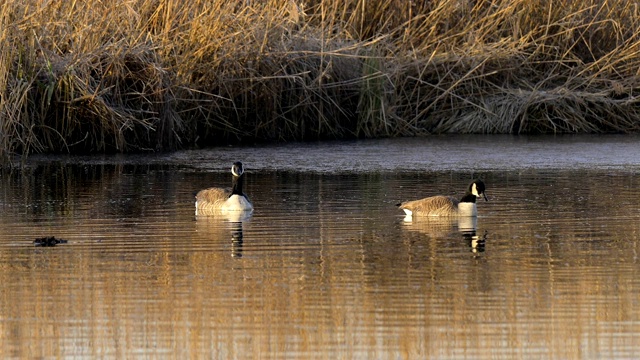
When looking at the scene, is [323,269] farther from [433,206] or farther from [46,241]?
[433,206]

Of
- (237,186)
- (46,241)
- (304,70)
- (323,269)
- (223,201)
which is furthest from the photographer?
(304,70)

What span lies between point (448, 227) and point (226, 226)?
6.08ft

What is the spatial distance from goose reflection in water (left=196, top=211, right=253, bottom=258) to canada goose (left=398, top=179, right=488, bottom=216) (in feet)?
4.76

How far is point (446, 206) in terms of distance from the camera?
1123 centimetres

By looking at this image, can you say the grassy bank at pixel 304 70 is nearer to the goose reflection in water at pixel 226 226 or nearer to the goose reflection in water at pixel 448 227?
the goose reflection in water at pixel 226 226

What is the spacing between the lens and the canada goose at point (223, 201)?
1156cm

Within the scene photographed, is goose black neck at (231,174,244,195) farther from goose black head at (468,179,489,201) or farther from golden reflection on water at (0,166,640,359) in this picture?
goose black head at (468,179,489,201)

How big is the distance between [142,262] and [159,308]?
1.61 meters

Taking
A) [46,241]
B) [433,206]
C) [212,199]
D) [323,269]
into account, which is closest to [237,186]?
[212,199]

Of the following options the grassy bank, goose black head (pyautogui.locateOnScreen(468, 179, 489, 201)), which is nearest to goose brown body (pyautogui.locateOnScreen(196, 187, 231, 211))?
goose black head (pyautogui.locateOnScreen(468, 179, 489, 201))

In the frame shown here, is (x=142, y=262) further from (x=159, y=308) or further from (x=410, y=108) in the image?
(x=410, y=108)

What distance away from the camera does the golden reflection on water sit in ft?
20.6

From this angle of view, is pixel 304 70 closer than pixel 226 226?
No

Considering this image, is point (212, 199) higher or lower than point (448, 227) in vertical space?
higher
